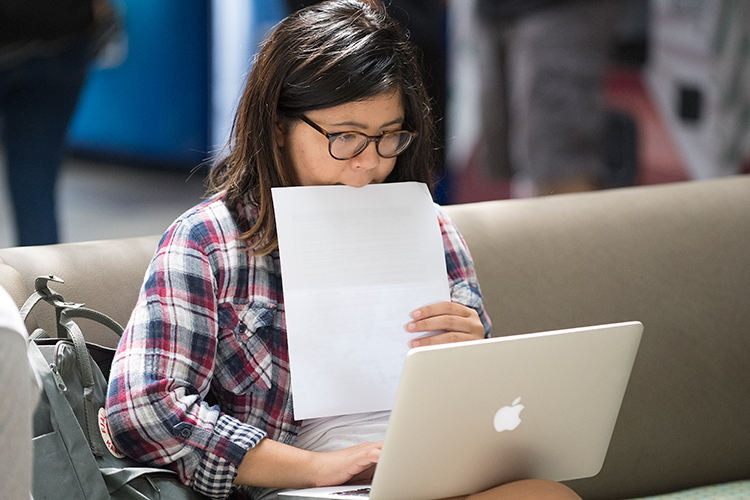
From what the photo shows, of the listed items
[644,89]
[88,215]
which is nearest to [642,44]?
[644,89]

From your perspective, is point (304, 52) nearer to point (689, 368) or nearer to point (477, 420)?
point (477, 420)

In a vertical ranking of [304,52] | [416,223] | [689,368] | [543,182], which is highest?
[304,52]

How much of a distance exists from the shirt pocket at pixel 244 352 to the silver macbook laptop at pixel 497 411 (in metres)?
0.18

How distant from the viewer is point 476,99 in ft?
Result: 9.52

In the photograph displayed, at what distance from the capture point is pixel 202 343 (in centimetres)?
104

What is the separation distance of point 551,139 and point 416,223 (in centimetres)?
188

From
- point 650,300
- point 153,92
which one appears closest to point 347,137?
point 650,300

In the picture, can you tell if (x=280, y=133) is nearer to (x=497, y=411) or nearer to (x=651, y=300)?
(x=497, y=411)

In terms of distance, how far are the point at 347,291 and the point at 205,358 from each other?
0.76ft

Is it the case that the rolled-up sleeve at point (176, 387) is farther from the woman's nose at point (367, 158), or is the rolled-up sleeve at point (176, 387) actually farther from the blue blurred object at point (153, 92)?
the blue blurred object at point (153, 92)

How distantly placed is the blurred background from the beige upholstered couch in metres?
0.37

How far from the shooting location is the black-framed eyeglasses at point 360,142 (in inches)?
43.9

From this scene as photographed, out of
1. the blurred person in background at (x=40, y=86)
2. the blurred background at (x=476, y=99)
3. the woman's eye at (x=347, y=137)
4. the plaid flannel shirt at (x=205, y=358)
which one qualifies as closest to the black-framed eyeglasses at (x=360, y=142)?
the woman's eye at (x=347, y=137)

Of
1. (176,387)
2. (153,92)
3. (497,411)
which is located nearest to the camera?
(497,411)
